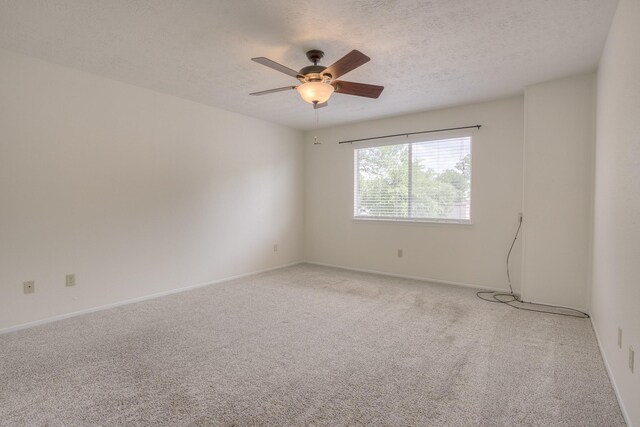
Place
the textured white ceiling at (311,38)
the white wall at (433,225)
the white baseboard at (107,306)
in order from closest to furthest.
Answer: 1. the textured white ceiling at (311,38)
2. the white baseboard at (107,306)
3. the white wall at (433,225)

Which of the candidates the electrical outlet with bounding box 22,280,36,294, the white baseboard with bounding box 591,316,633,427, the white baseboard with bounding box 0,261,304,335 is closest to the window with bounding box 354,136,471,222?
the white baseboard with bounding box 591,316,633,427

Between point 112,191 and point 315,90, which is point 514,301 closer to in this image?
point 315,90

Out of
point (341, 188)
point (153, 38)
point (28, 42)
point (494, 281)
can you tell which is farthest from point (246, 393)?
point (341, 188)

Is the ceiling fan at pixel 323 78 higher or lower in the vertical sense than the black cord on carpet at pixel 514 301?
higher

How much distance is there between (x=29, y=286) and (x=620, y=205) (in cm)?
463

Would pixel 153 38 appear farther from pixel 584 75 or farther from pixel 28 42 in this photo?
pixel 584 75

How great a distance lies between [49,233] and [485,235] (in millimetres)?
4861

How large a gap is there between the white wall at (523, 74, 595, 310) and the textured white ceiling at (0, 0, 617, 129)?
293mm

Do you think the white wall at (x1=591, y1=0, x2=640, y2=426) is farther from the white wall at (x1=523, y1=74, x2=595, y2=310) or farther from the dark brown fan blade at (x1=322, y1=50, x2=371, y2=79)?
the dark brown fan blade at (x1=322, y1=50, x2=371, y2=79)

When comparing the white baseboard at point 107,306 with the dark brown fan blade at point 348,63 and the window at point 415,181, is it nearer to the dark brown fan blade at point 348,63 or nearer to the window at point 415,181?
the window at point 415,181

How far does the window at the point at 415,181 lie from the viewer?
4.44 m

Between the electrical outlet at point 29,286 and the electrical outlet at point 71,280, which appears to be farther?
the electrical outlet at point 71,280

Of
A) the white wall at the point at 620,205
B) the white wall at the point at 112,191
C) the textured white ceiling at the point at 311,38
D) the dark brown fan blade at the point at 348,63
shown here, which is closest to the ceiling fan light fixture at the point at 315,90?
the dark brown fan blade at the point at 348,63

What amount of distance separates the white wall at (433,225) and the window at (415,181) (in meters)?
0.15
